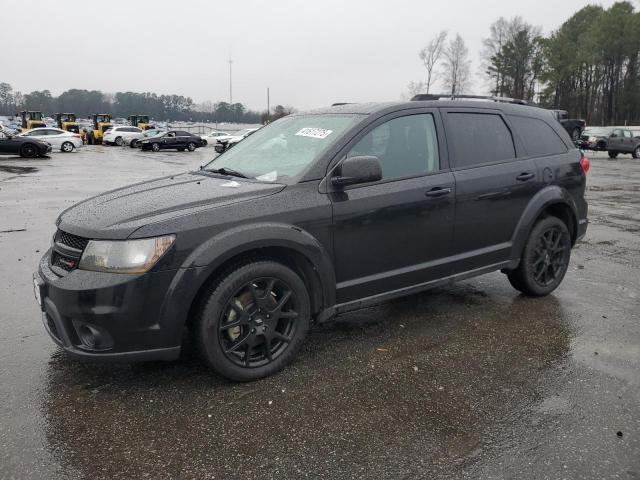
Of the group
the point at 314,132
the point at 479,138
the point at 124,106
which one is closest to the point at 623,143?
the point at 479,138

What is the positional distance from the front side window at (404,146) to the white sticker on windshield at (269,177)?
53 centimetres

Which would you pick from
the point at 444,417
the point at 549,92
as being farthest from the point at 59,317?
the point at 549,92

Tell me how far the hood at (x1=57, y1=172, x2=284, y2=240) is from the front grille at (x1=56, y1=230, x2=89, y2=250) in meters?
0.03

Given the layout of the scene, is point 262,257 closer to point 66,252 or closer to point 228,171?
point 228,171

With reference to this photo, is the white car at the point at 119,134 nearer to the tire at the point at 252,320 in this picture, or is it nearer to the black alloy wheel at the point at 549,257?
the black alloy wheel at the point at 549,257

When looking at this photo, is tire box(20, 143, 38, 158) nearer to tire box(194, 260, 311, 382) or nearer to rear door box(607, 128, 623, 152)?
tire box(194, 260, 311, 382)

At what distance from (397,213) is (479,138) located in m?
1.26

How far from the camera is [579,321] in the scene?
14.5 ft

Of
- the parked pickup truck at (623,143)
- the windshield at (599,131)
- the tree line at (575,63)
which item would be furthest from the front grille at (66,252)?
the tree line at (575,63)

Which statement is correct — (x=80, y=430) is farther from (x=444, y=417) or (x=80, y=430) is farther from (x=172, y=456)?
(x=444, y=417)

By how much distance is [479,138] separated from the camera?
4.43 metres

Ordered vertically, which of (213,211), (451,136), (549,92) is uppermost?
(549,92)

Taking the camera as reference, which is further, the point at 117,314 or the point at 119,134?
the point at 119,134

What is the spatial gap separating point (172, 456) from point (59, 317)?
106 centimetres
